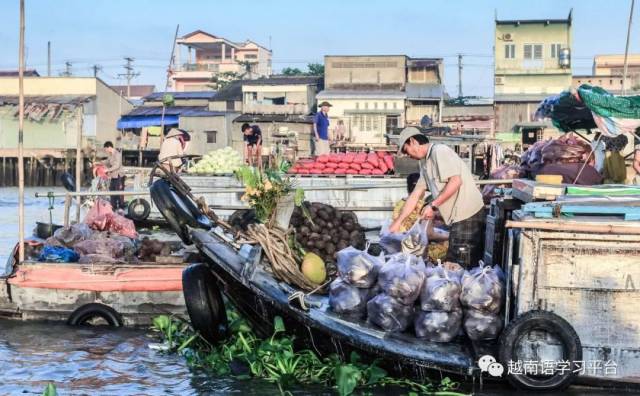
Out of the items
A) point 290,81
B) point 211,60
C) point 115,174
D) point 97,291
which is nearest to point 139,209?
point 115,174

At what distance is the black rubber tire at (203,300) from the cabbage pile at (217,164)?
8.88 m

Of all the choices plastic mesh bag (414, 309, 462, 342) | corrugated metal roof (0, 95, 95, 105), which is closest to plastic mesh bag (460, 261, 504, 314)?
plastic mesh bag (414, 309, 462, 342)

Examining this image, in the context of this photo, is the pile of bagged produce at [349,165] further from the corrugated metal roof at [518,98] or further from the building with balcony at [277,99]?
the corrugated metal roof at [518,98]

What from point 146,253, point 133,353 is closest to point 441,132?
point 146,253

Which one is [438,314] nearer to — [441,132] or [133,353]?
[133,353]

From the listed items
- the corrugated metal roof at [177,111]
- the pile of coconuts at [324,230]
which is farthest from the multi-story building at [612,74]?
the pile of coconuts at [324,230]

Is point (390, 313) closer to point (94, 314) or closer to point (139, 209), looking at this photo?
point (94, 314)

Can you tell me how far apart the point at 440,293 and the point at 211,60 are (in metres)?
75.9

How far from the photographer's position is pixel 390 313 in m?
5.95

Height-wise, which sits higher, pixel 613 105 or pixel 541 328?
pixel 613 105

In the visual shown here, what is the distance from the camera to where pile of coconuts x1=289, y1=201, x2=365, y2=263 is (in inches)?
347

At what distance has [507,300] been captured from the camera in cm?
572

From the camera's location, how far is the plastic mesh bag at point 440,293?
577 centimetres

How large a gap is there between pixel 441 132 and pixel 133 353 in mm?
16985
